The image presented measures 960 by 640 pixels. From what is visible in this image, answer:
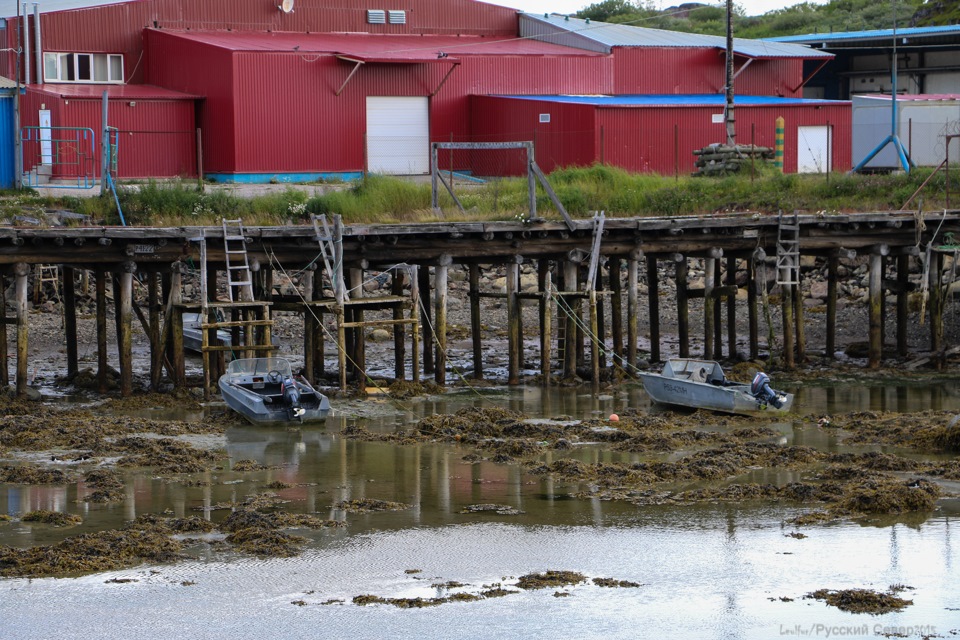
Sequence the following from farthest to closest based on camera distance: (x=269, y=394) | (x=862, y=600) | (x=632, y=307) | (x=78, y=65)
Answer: (x=78, y=65)
(x=632, y=307)
(x=269, y=394)
(x=862, y=600)

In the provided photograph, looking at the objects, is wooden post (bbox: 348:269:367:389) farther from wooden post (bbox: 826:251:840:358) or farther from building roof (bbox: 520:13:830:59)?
building roof (bbox: 520:13:830:59)

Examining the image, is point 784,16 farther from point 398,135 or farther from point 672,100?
point 398,135

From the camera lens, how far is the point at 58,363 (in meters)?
32.6

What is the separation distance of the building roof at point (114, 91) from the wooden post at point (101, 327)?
14324 mm

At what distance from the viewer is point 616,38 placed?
51.2 m

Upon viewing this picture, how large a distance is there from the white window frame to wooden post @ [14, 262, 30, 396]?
61.2ft

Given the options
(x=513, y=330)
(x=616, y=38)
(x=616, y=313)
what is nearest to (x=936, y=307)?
(x=616, y=313)

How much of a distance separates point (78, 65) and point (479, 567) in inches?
1275

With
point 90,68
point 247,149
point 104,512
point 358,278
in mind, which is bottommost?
point 104,512

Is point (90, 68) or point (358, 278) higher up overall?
point (90, 68)

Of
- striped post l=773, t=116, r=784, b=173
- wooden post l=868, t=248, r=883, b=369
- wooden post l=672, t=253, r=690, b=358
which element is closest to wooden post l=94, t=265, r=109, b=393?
wooden post l=672, t=253, r=690, b=358

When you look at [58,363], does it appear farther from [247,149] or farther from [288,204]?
[247,149]

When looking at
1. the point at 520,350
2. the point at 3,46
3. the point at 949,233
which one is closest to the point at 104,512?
the point at 520,350

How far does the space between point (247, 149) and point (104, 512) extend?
23.8 metres
